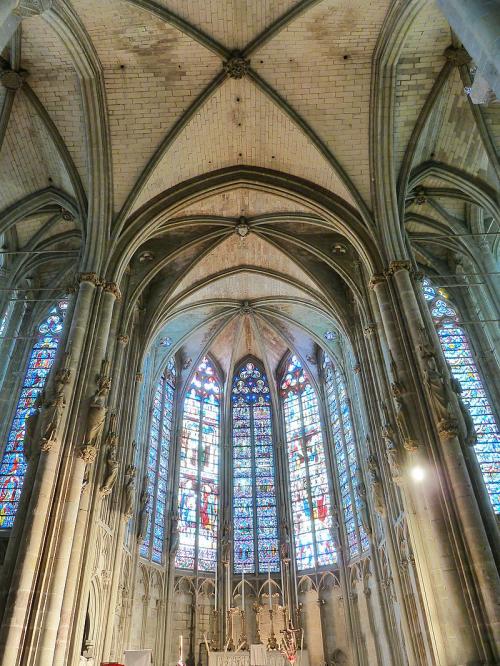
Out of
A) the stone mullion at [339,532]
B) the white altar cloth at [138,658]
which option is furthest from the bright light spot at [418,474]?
the stone mullion at [339,532]

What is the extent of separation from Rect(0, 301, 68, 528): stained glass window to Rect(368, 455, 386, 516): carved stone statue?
1022cm

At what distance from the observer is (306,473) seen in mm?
23109

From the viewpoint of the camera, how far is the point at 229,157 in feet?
57.9

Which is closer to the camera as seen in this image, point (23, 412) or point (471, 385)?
point (471, 385)

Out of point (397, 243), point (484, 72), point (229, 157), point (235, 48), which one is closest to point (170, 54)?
point (235, 48)

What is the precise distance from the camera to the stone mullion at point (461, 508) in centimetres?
967

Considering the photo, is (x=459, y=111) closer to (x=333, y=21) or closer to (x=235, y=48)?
(x=333, y=21)

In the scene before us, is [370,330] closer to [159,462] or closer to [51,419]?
[51,419]

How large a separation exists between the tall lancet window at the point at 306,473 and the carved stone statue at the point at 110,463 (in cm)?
996

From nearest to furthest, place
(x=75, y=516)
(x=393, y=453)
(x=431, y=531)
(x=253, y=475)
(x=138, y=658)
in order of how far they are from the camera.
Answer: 1. (x=431, y=531)
2. (x=138, y=658)
3. (x=75, y=516)
4. (x=393, y=453)
5. (x=253, y=475)

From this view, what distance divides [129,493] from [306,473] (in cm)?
861

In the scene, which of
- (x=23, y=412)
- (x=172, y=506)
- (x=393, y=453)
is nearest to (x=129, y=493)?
(x=23, y=412)

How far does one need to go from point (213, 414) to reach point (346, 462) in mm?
7062

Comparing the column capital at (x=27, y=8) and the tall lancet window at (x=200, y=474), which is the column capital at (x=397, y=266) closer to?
the column capital at (x=27, y=8)
